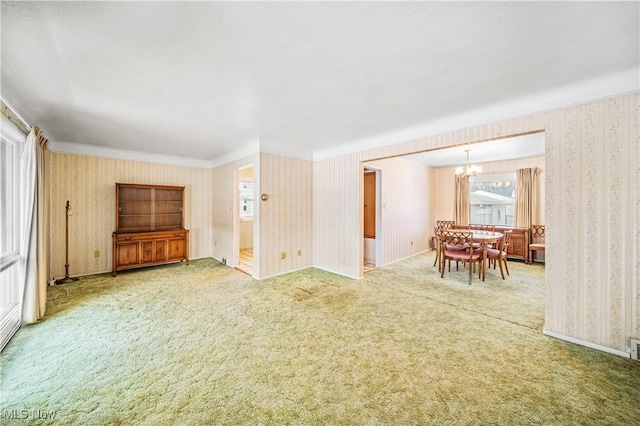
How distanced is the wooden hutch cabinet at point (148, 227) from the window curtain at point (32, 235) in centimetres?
171

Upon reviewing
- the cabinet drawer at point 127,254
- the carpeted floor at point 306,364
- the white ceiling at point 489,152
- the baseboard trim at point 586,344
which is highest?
Result: the white ceiling at point 489,152

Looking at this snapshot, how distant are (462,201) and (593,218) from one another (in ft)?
16.6

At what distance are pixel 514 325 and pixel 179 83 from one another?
443 cm

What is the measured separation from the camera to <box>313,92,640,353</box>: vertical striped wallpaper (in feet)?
7.02

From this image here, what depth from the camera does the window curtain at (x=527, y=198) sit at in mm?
5977

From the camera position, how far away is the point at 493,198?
6734 millimetres

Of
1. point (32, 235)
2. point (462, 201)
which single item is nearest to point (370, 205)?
point (462, 201)

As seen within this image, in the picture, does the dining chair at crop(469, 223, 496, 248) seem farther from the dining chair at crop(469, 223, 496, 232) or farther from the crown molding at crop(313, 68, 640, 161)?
the crown molding at crop(313, 68, 640, 161)

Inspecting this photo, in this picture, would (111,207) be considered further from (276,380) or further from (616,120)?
(616,120)

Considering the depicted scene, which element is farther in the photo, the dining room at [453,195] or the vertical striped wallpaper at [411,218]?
the dining room at [453,195]

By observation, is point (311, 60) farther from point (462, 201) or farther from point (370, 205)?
A: point (462, 201)

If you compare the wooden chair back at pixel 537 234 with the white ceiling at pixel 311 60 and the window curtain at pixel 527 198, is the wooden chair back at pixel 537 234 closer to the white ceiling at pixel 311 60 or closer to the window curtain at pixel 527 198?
the window curtain at pixel 527 198

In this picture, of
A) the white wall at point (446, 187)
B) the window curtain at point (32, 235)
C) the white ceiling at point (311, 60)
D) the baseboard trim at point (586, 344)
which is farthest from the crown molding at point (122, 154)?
the baseboard trim at point (586, 344)

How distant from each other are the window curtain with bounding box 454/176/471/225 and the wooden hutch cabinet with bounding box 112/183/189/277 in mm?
7363
